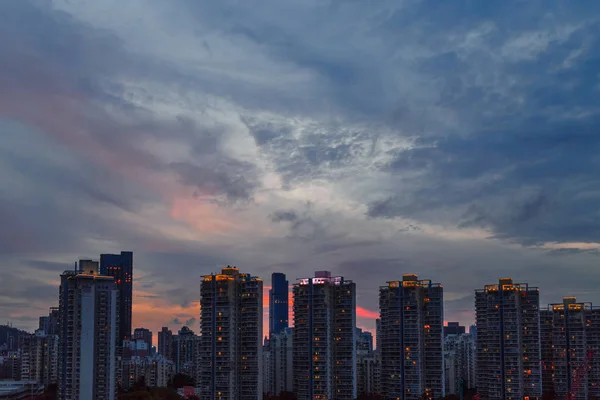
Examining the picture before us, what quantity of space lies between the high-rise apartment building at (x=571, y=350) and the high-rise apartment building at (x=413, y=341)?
90.0 ft

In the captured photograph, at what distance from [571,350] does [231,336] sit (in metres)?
59.2

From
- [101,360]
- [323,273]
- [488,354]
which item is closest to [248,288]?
[323,273]

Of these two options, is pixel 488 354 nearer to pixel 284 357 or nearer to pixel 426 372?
pixel 426 372

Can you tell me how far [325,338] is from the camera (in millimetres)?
100188

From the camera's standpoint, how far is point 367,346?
557 feet

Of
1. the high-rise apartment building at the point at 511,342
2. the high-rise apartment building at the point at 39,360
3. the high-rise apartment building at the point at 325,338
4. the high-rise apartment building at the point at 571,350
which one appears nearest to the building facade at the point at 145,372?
the high-rise apartment building at the point at 39,360

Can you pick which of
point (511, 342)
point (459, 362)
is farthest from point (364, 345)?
point (511, 342)

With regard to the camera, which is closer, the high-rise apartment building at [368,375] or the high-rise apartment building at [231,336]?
the high-rise apartment building at [231,336]

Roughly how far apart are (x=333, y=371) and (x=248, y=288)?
663 inches

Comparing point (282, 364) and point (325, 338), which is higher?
point (325, 338)

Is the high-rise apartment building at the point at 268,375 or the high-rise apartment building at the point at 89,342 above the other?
the high-rise apartment building at the point at 89,342

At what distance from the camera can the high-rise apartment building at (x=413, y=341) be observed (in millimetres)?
102625

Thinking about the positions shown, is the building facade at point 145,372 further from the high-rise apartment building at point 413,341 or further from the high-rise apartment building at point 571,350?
the high-rise apartment building at point 571,350

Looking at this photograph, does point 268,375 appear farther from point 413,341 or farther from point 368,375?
point 413,341
